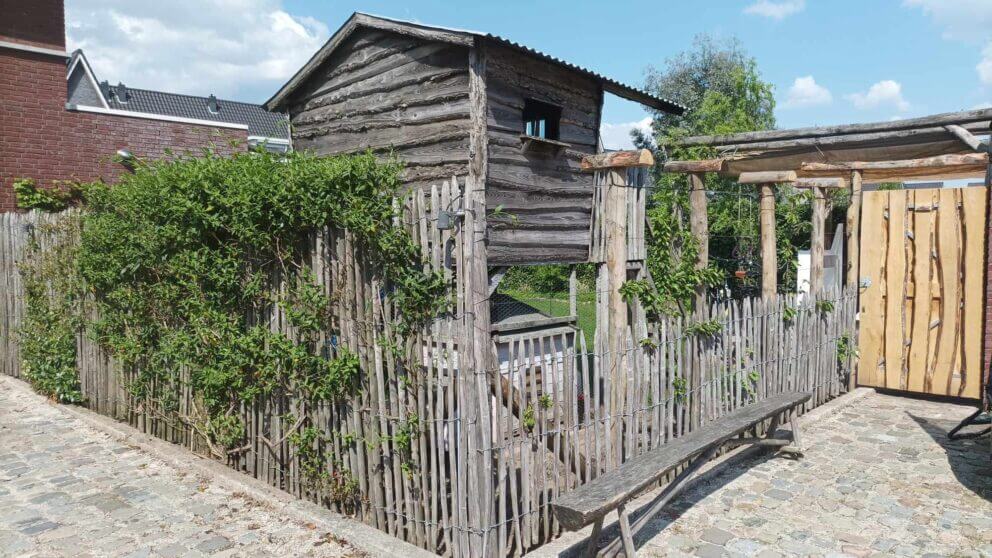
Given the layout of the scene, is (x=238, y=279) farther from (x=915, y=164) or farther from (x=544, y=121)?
(x=915, y=164)

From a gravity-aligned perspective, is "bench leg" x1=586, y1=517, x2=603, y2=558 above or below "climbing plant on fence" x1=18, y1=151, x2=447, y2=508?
below

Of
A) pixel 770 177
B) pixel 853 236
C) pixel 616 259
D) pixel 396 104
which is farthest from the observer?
pixel 853 236

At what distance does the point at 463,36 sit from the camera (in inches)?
283

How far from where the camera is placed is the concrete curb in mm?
4418

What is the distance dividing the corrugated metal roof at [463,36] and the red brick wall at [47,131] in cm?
208

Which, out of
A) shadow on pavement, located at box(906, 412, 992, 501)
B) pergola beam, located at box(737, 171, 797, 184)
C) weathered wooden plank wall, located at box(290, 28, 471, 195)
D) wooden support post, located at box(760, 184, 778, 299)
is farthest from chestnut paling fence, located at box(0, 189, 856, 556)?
weathered wooden plank wall, located at box(290, 28, 471, 195)

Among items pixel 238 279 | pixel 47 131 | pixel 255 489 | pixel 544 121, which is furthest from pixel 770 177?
pixel 47 131

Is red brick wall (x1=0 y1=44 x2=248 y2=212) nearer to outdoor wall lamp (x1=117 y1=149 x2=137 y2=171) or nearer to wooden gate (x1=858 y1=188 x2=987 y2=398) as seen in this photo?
outdoor wall lamp (x1=117 y1=149 x2=137 y2=171)

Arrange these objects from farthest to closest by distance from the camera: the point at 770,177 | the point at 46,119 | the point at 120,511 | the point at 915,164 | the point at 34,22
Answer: the point at 46,119
the point at 34,22
the point at 915,164
the point at 770,177
the point at 120,511

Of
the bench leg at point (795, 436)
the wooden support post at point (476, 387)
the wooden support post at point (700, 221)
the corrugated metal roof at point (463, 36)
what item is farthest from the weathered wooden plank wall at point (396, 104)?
the bench leg at point (795, 436)

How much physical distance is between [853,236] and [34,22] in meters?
13.1

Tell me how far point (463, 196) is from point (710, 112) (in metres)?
17.7

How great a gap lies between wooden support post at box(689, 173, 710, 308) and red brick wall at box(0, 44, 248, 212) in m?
8.16

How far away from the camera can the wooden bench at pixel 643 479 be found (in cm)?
369
